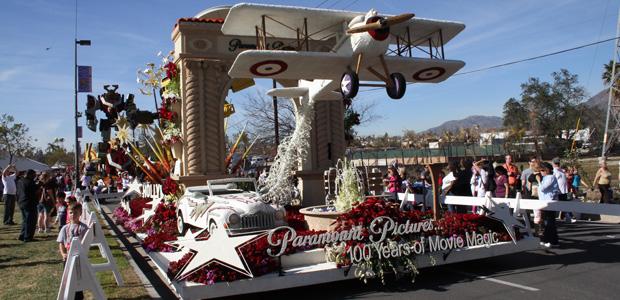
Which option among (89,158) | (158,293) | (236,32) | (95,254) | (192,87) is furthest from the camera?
(89,158)

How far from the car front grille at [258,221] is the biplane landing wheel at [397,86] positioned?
12.4ft

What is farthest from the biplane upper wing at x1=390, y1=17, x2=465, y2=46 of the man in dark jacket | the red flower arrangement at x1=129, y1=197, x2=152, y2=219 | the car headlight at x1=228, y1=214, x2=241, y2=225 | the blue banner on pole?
the blue banner on pole

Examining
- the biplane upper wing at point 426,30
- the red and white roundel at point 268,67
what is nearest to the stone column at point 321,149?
the biplane upper wing at point 426,30

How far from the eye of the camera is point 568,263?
855 centimetres

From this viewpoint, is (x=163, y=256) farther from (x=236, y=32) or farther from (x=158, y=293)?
(x=236, y=32)

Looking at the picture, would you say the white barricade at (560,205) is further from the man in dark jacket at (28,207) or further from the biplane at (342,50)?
the man in dark jacket at (28,207)

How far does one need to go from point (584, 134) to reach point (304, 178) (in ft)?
285

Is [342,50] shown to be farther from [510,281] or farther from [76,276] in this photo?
[76,276]

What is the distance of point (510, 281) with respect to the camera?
296 inches

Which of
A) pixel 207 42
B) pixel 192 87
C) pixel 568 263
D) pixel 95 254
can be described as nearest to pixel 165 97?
pixel 192 87

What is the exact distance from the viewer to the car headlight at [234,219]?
941 centimetres

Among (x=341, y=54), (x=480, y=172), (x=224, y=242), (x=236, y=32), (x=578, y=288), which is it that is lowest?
(x=578, y=288)

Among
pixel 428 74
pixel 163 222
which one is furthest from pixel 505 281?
pixel 163 222

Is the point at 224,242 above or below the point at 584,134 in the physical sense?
below
